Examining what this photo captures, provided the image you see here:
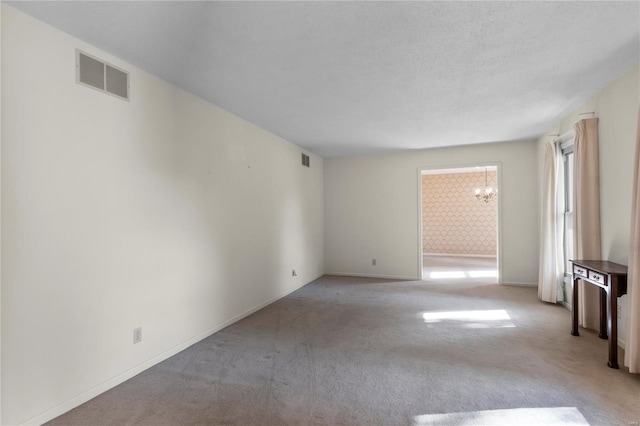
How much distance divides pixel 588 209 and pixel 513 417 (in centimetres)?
262

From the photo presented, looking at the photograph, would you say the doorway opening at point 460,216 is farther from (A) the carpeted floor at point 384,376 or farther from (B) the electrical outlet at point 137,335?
(B) the electrical outlet at point 137,335

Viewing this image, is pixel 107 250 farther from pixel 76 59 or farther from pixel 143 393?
pixel 76 59

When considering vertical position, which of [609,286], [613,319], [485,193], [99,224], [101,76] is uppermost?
[101,76]

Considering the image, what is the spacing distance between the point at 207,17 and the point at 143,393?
8.87ft

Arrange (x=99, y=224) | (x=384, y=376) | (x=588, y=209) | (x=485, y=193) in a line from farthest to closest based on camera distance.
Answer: (x=485, y=193) < (x=588, y=209) < (x=384, y=376) < (x=99, y=224)

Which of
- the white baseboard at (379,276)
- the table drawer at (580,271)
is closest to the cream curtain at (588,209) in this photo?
the table drawer at (580,271)

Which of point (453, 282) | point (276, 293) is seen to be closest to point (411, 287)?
point (453, 282)

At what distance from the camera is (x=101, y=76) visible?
8.14 feet

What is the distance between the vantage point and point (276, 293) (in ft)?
16.5

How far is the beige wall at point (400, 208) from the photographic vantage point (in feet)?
18.9

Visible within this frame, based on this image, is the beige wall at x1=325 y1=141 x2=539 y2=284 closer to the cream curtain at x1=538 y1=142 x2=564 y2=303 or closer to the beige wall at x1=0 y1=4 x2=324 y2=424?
the cream curtain at x1=538 y1=142 x2=564 y2=303

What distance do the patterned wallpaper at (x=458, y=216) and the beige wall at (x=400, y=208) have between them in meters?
4.42

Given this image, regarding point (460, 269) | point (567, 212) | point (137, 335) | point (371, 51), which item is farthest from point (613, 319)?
point (460, 269)

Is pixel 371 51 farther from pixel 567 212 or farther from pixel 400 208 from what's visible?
pixel 400 208
